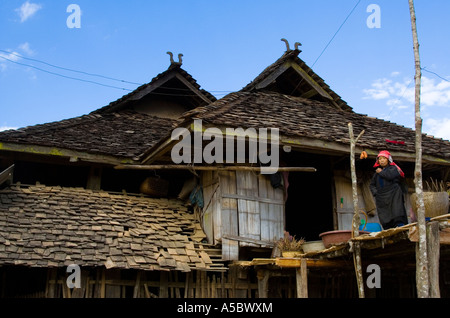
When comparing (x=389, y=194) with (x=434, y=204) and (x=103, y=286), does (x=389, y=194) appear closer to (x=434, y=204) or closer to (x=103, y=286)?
(x=434, y=204)

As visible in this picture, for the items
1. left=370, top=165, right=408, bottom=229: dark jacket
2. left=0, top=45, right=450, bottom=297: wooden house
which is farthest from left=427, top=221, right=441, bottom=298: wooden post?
left=370, top=165, right=408, bottom=229: dark jacket

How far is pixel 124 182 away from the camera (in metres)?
13.3

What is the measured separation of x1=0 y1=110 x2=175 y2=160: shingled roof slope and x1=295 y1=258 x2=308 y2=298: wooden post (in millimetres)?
4852

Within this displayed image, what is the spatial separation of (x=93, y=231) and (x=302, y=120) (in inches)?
199

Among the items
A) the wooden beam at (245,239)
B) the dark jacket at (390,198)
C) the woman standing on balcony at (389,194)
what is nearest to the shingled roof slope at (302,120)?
the woman standing on balcony at (389,194)

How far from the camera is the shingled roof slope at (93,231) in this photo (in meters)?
9.43

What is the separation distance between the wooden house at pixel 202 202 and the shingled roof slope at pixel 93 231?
2 centimetres

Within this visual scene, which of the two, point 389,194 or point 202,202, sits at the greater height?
point 202,202

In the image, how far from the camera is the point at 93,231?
10.3 m

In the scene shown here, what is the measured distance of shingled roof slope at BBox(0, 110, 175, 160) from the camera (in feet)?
38.4

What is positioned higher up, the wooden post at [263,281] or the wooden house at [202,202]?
the wooden house at [202,202]

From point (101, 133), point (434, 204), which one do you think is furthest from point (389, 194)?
point (101, 133)

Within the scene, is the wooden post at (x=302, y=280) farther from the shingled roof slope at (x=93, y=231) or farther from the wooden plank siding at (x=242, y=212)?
the shingled roof slope at (x=93, y=231)
